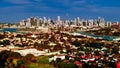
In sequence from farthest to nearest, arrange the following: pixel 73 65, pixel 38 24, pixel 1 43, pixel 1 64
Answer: pixel 38 24 → pixel 1 43 → pixel 1 64 → pixel 73 65

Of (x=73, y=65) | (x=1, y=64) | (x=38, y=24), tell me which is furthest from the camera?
(x=38, y=24)

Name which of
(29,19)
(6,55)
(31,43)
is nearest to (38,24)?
(29,19)

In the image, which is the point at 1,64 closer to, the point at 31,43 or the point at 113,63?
the point at 113,63

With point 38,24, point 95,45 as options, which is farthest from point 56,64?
point 38,24

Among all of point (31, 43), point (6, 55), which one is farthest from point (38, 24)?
point (6, 55)

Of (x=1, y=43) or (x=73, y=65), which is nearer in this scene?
(x=73, y=65)

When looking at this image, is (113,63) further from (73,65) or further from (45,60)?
(45,60)

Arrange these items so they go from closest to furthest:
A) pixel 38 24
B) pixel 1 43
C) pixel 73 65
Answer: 1. pixel 73 65
2. pixel 1 43
3. pixel 38 24

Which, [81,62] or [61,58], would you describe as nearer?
[81,62]

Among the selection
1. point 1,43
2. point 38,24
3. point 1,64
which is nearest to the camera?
point 1,64
